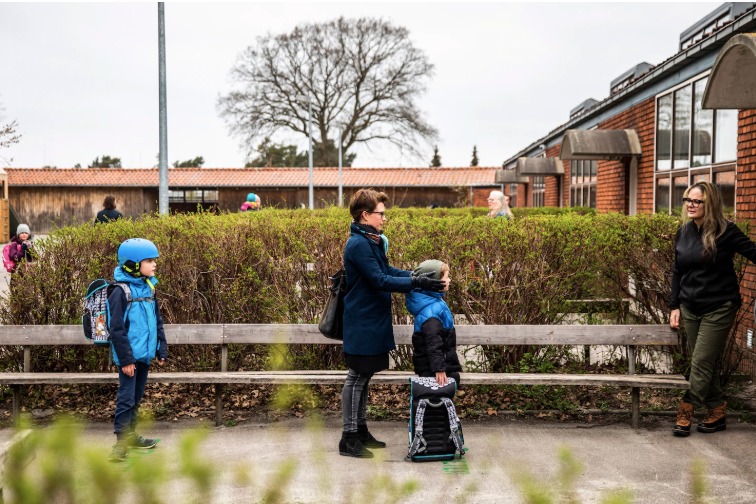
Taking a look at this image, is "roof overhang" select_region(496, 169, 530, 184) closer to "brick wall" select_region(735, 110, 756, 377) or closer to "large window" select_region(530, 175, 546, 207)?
"large window" select_region(530, 175, 546, 207)

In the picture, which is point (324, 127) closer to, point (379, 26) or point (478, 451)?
point (379, 26)

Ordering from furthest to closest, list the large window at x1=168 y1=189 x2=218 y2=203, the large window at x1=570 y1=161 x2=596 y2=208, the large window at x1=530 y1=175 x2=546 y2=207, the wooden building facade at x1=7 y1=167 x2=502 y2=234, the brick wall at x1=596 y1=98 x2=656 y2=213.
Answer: the large window at x1=168 y1=189 x2=218 y2=203, the wooden building facade at x1=7 y1=167 x2=502 y2=234, the large window at x1=530 y1=175 x2=546 y2=207, the large window at x1=570 y1=161 x2=596 y2=208, the brick wall at x1=596 y1=98 x2=656 y2=213

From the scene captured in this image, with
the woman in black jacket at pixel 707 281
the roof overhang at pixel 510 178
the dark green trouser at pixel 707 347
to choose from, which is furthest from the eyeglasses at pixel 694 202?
the roof overhang at pixel 510 178

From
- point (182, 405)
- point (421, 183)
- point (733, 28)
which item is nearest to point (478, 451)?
point (182, 405)

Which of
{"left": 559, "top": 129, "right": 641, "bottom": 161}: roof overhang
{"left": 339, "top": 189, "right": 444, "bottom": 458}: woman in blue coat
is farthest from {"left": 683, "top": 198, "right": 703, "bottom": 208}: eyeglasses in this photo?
{"left": 559, "top": 129, "right": 641, "bottom": 161}: roof overhang

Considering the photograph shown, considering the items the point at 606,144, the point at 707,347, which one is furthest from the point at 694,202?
the point at 606,144

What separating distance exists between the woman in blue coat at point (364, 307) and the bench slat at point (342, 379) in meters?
0.66

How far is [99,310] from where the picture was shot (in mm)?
5305

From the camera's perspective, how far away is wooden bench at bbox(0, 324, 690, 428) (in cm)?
603

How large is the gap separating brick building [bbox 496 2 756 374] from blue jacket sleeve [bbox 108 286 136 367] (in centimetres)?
481

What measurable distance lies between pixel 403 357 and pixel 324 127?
147 feet

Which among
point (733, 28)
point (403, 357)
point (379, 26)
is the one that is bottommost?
point (403, 357)

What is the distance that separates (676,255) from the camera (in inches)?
233

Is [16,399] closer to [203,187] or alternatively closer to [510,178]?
[510,178]
